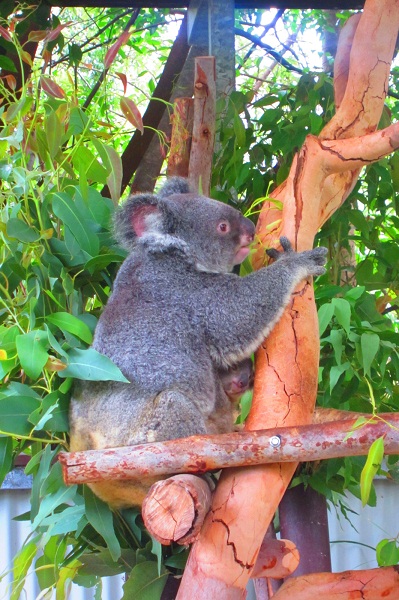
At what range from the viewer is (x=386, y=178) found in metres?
2.40

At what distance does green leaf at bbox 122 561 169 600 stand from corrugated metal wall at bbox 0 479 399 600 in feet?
5.92

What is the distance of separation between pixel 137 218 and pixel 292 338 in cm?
60

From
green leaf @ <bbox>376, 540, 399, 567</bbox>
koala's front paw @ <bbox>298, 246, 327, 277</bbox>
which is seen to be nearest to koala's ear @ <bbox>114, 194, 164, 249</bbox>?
koala's front paw @ <bbox>298, 246, 327, 277</bbox>

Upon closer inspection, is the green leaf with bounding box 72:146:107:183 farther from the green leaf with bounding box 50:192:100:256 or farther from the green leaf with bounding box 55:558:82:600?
the green leaf with bounding box 55:558:82:600

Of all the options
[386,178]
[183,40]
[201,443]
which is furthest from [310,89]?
[201,443]

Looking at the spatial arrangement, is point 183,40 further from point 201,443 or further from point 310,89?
point 201,443

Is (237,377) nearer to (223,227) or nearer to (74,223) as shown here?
(223,227)

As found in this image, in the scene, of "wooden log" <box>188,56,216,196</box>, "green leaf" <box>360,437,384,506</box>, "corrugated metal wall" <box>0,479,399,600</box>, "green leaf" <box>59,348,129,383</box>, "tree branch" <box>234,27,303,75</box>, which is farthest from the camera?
"corrugated metal wall" <box>0,479,399,600</box>

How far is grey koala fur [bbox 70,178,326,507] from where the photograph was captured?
64.7 inches

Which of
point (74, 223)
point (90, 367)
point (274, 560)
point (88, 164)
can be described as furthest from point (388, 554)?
point (88, 164)

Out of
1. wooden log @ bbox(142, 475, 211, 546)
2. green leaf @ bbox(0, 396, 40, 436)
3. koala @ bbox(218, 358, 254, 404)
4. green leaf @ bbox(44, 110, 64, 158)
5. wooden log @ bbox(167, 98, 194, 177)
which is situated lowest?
Result: wooden log @ bbox(142, 475, 211, 546)

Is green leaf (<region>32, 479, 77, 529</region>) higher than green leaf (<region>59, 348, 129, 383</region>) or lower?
lower

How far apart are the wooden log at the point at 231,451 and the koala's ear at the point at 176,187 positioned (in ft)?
3.63

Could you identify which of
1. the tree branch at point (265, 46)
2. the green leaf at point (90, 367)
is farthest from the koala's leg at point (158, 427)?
the tree branch at point (265, 46)
